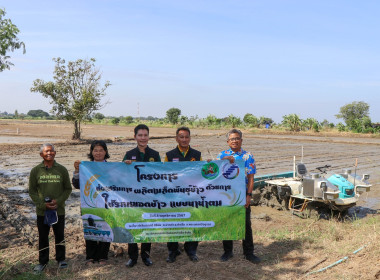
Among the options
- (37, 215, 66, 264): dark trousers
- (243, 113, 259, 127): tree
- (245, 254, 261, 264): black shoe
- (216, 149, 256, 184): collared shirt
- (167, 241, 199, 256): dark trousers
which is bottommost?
Answer: (245, 254, 261, 264): black shoe

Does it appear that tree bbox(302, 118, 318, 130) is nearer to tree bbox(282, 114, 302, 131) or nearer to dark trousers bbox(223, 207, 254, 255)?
tree bbox(282, 114, 302, 131)

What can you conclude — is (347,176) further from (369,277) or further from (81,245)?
(81,245)

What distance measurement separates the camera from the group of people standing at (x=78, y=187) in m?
4.51

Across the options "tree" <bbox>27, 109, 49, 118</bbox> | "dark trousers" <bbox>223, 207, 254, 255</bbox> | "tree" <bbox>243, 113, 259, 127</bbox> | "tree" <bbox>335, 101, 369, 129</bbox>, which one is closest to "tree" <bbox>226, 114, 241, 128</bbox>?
"tree" <bbox>243, 113, 259, 127</bbox>

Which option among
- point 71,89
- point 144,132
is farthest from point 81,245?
point 71,89

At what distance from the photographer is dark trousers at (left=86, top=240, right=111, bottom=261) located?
4.87 m

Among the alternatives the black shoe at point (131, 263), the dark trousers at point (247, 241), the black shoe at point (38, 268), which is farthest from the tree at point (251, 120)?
the black shoe at point (38, 268)

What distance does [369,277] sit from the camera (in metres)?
4.27

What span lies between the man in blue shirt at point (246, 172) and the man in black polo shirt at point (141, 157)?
1.00 meters

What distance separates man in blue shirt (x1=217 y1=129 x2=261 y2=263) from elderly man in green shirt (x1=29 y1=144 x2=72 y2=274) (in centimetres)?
216

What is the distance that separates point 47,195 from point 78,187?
1.53 feet

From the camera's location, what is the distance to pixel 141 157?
4.93m

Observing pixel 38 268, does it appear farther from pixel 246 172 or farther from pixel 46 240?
pixel 246 172

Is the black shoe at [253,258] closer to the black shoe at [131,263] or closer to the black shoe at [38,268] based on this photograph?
the black shoe at [131,263]
